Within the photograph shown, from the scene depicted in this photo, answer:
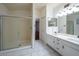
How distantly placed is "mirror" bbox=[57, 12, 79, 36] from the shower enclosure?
146 centimetres

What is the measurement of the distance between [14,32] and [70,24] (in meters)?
2.29

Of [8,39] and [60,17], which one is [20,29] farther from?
→ [60,17]

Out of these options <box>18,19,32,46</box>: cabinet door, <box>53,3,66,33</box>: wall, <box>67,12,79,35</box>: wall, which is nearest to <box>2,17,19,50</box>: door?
<box>18,19,32,46</box>: cabinet door

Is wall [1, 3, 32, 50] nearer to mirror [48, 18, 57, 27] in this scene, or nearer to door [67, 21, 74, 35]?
mirror [48, 18, 57, 27]

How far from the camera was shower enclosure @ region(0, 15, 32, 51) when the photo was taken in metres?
4.23

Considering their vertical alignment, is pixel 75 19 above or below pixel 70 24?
above

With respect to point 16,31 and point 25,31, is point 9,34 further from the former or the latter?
point 25,31

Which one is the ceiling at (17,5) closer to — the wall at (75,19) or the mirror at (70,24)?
the mirror at (70,24)

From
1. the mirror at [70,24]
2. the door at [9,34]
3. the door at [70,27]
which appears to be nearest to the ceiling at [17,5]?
the door at [9,34]

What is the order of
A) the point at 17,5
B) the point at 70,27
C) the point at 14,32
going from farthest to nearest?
the point at 17,5
the point at 14,32
the point at 70,27

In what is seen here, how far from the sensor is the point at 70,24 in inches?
156

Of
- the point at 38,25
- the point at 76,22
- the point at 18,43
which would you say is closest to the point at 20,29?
the point at 18,43

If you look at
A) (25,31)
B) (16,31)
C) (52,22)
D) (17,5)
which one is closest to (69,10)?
(52,22)

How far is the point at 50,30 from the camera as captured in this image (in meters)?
5.76
